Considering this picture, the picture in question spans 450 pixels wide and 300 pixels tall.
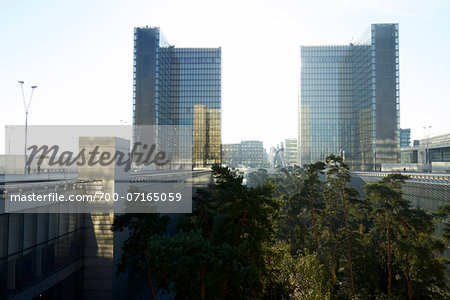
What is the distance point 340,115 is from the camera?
118375mm

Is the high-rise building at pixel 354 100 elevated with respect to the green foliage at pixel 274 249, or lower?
elevated

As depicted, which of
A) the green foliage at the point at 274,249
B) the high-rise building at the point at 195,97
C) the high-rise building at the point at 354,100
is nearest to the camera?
the green foliage at the point at 274,249

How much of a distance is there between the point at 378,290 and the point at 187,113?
95.0m

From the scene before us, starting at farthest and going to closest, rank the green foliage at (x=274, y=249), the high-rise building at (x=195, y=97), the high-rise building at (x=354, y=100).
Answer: the high-rise building at (x=195, y=97) < the high-rise building at (x=354, y=100) < the green foliage at (x=274, y=249)

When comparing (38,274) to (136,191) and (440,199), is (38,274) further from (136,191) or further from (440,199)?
(440,199)

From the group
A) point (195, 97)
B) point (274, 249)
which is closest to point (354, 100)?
point (195, 97)

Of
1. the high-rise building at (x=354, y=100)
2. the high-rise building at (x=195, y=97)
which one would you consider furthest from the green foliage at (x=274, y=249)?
the high-rise building at (x=195, y=97)

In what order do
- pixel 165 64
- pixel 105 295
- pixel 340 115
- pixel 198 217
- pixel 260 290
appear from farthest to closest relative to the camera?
pixel 340 115
pixel 165 64
pixel 198 217
pixel 105 295
pixel 260 290

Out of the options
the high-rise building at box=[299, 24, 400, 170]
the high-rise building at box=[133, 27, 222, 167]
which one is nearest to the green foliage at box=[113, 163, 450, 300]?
the high-rise building at box=[299, 24, 400, 170]

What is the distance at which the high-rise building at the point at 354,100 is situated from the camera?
9906 centimetres

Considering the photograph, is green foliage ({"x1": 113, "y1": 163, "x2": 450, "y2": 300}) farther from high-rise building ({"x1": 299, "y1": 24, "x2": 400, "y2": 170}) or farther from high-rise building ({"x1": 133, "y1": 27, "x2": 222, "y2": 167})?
high-rise building ({"x1": 133, "y1": 27, "x2": 222, "y2": 167})

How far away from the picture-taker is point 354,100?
383 ft

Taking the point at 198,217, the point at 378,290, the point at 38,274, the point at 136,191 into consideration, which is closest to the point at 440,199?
the point at 378,290

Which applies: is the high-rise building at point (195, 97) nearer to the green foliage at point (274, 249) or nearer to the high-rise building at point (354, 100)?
the high-rise building at point (354, 100)
